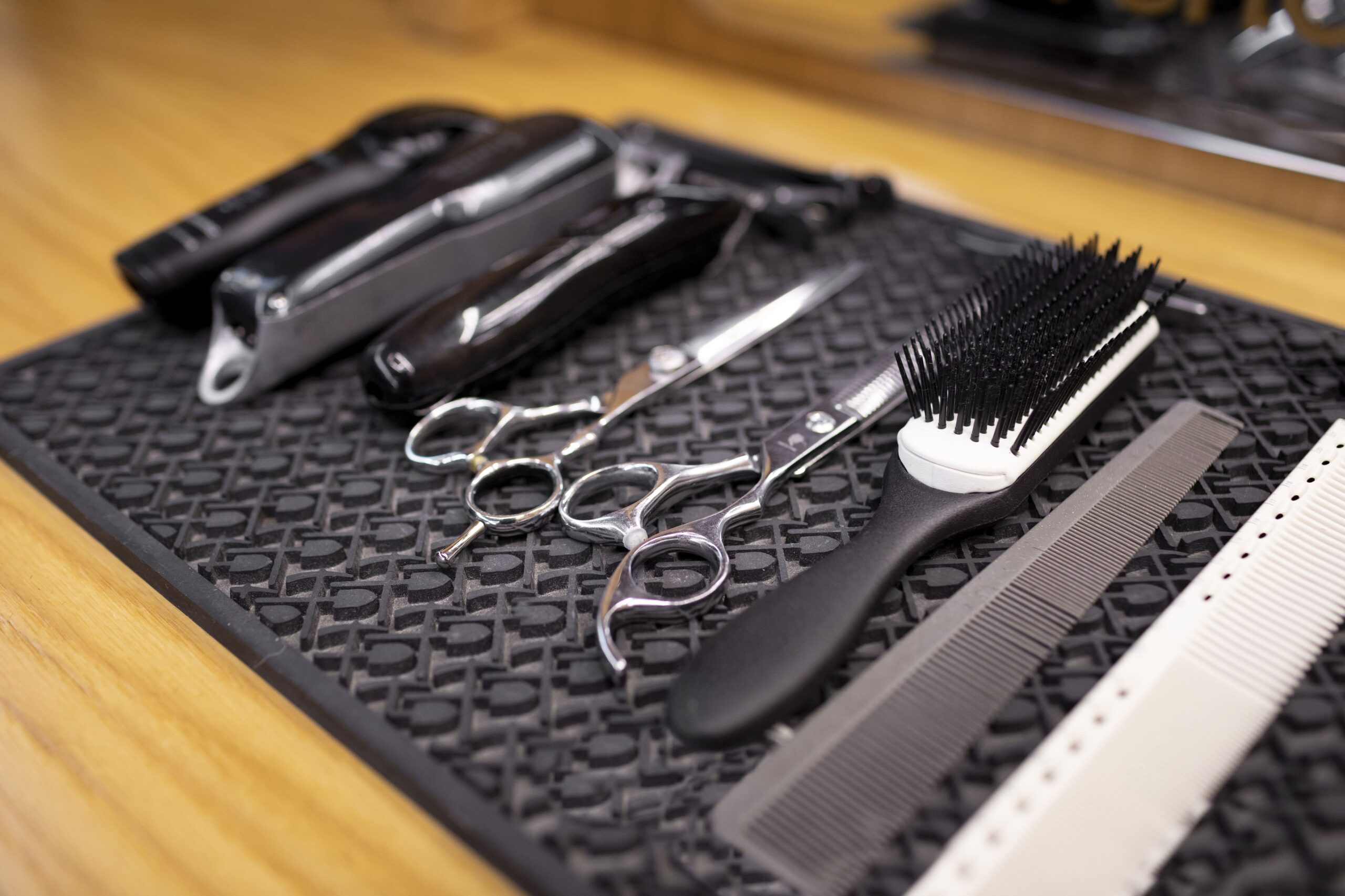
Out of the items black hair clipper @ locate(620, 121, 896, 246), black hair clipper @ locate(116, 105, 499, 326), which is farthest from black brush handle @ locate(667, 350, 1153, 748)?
black hair clipper @ locate(116, 105, 499, 326)

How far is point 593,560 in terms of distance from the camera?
0.40 meters

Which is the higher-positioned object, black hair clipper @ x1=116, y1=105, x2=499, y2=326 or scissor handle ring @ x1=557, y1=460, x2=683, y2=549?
black hair clipper @ x1=116, y1=105, x2=499, y2=326

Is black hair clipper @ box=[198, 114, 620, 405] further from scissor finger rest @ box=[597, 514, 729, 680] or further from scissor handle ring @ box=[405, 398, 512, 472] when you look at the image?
scissor finger rest @ box=[597, 514, 729, 680]

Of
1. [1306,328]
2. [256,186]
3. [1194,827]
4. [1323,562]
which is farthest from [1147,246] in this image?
[256,186]

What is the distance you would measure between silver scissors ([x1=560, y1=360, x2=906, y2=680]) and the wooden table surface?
10 centimetres

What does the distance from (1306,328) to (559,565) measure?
0.37 meters

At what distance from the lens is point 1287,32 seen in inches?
26.9

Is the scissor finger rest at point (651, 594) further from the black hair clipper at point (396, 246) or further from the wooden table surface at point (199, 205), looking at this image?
the black hair clipper at point (396, 246)

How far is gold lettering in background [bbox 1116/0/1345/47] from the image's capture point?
59 cm

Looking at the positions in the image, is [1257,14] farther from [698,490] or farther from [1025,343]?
[698,490]

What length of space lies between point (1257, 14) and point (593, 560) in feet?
1.77

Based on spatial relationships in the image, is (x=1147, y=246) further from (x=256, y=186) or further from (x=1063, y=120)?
(x=256, y=186)

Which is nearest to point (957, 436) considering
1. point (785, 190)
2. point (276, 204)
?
point (785, 190)

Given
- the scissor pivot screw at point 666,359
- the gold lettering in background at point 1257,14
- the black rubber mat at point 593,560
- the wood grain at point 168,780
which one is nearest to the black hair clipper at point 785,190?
the black rubber mat at point 593,560
